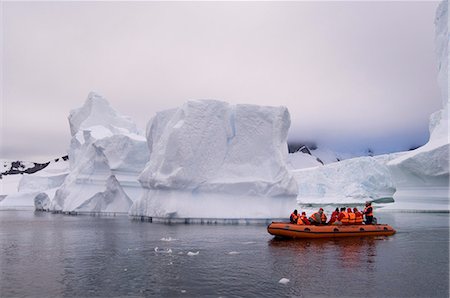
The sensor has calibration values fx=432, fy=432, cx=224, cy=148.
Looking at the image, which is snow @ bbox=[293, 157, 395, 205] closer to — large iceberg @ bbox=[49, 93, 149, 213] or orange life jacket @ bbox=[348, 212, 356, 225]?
large iceberg @ bbox=[49, 93, 149, 213]

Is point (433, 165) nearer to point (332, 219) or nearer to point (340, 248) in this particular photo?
point (332, 219)

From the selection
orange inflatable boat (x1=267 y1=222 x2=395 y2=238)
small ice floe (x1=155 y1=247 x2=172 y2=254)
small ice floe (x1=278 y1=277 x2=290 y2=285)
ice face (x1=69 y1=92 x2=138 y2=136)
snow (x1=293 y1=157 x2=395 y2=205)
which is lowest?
small ice floe (x1=278 y1=277 x2=290 y2=285)

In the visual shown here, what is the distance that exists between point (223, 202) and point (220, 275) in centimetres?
1402

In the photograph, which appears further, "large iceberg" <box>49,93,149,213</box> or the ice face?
the ice face

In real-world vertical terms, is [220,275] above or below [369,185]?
below

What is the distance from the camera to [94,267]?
1061 centimetres

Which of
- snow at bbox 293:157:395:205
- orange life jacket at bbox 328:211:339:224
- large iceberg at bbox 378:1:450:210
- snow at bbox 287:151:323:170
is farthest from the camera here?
snow at bbox 287:151:323:170

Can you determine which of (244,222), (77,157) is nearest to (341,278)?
(244,222)

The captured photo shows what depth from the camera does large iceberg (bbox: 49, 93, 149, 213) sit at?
33.4 metres

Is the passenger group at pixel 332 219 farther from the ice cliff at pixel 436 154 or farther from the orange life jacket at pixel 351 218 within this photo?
the ice cliff at pixel 436 154

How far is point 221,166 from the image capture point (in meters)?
24.7

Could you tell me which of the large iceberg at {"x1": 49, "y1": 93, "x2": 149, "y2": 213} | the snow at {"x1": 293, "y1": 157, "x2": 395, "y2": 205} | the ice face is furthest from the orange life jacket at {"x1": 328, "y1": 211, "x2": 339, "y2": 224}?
the ice face

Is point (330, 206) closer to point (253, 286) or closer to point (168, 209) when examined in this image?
point (168, 209)

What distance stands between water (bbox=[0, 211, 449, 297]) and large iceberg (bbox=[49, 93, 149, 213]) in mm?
16547
